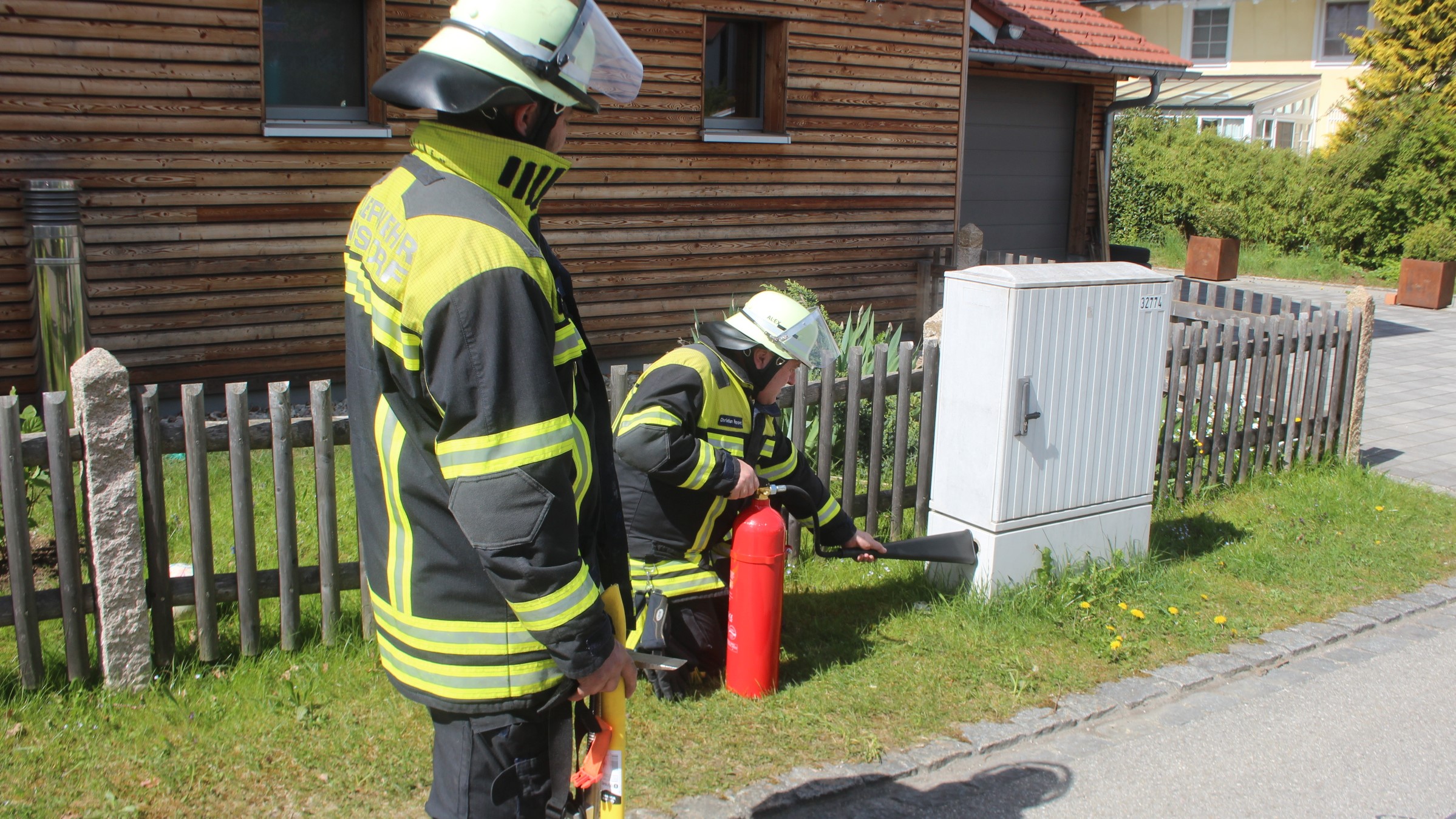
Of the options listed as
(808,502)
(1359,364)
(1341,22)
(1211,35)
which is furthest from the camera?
(1211,35)

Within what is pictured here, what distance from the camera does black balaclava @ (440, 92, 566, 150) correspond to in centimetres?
211

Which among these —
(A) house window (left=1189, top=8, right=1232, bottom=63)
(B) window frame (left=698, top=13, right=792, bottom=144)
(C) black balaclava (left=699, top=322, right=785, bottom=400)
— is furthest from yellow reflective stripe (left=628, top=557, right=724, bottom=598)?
(A) house window (left=1189, top=8, right=1232, bottom=63)

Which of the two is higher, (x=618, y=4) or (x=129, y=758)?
(x=618, y=4)

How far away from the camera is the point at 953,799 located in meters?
3.56

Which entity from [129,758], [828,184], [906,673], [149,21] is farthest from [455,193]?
[828,184]

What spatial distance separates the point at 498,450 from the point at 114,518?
2.45m

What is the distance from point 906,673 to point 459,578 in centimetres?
253

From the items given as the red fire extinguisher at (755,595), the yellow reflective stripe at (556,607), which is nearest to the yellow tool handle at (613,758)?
the yellow reflective stripe at (556,607)

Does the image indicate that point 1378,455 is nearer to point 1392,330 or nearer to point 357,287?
point 1392,330

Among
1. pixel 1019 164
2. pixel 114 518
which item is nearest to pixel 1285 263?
pixel 1019 164

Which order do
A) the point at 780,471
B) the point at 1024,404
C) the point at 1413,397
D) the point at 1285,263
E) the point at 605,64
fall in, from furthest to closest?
1. the point at 1285,263
2. the point at 1413,397
3. the point at 1024,404
4. the point at 780,471
5. the point at 605,64

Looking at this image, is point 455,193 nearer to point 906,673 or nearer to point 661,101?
point 906,673

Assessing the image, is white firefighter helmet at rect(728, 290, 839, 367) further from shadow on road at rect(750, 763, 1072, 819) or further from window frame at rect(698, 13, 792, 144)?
window frame at rect(698, 13, 792, 144)

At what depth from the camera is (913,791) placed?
360cm
